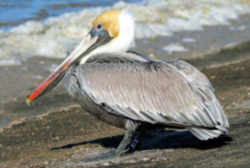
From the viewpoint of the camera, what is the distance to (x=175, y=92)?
565 cm

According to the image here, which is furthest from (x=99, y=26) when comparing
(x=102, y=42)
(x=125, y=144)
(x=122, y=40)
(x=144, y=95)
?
(x=125, y=144)

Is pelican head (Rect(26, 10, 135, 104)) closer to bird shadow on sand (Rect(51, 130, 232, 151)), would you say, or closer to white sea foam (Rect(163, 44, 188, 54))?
bird shadow on sand (Rect(51, 130, 232, 151))

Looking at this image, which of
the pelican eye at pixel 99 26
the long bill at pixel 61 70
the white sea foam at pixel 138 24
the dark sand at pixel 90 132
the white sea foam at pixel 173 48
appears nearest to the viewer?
the dark sand at pixel 90 132

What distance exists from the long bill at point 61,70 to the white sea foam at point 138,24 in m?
5.08

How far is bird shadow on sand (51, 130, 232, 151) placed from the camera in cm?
585

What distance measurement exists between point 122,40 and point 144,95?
82 cm

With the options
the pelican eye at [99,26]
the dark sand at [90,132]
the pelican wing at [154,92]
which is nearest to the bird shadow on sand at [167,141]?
the dark sand at [90,132]

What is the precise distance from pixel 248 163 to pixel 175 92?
1.19 m

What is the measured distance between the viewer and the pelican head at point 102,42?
6281 mm

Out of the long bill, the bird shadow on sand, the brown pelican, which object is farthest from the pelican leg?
the long bill

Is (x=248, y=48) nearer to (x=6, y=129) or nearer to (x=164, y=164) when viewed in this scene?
(x=6, y=129)

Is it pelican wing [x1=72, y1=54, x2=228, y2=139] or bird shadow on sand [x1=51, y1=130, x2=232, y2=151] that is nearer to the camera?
pelican wing [x1=72, y1=54, x2=228, y2=139]

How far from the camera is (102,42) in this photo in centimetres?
639

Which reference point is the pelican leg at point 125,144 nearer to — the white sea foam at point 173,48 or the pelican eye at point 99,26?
the pelican eye at point 99,26
